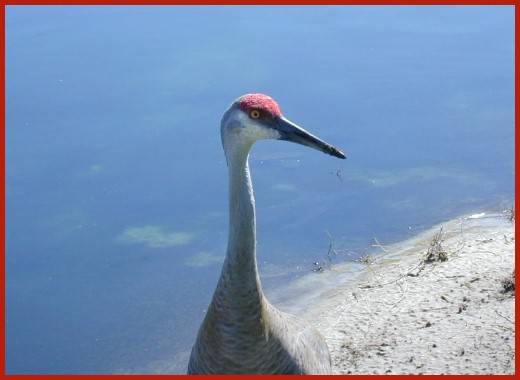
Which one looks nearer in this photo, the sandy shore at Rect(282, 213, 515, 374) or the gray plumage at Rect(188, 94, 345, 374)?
the gray plumage at Rect(188, 94, 345, 374)

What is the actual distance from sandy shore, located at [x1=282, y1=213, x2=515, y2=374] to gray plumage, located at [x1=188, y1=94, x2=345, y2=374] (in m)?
1.16

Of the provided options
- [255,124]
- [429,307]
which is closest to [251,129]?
[255,124]

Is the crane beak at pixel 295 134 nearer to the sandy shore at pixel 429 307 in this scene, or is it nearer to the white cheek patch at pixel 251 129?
the white cheek patch at pixel 251 129

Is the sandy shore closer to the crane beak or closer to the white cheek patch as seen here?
the crane beak

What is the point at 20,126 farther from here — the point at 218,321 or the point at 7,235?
the point at 218,321

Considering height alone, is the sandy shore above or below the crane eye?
below

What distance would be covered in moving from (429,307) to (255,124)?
232cm

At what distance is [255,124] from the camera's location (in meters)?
3.30

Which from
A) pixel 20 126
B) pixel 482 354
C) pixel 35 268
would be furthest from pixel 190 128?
pixel 482 354

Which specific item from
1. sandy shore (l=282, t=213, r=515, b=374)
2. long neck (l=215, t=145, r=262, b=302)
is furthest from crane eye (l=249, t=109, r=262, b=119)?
sandy shore (l=282, t=213, r=515, b=374)

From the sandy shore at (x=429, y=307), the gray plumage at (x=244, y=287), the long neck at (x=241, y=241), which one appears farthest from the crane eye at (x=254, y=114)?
the sandy shore at (x=429, y=307)

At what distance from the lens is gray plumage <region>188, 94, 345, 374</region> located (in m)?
3.32

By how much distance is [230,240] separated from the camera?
11.3 ft

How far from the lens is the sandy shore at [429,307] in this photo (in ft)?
14.5
